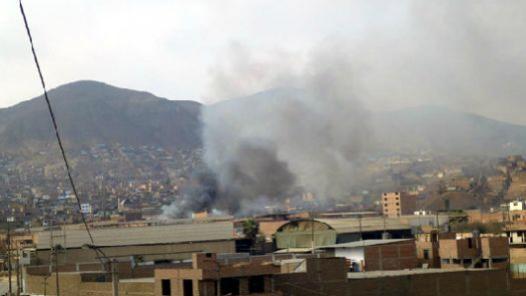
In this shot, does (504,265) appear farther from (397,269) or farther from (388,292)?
(388,292)

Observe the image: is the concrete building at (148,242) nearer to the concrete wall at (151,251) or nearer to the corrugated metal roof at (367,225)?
the concrete wall at (151,251)

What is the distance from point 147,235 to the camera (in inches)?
3287

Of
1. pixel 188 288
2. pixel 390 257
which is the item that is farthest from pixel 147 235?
pixel 188 288

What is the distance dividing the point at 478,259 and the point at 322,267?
48.5ft

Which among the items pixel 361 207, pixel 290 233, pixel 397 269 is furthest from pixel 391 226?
pixel 361 207

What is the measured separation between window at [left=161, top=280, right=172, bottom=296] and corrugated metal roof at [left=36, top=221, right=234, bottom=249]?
38896 mm

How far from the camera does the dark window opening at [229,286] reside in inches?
1554

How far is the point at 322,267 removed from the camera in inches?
1710

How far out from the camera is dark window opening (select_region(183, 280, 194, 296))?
1560 inches

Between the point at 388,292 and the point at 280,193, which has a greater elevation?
the point at 280,193

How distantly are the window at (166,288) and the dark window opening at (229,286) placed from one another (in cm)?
278

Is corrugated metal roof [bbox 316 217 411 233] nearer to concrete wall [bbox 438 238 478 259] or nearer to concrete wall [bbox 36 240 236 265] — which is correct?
concrete wall [bbox 36 240 236 265]

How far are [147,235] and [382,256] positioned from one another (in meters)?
31.8

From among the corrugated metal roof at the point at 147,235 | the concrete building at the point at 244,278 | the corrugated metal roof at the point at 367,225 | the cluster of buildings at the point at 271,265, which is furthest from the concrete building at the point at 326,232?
the concrete building at the point at 244,278
